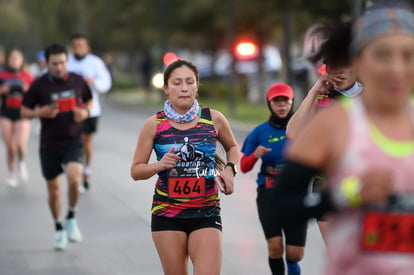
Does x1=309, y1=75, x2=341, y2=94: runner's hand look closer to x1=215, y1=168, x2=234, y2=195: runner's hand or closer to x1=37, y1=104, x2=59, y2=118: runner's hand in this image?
x1=215, y1=168, x2=234, y2=195: runner's hand

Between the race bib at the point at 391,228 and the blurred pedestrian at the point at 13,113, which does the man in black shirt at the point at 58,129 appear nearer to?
the blurred pedestrian at the point at 13,113

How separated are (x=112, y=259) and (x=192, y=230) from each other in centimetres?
356

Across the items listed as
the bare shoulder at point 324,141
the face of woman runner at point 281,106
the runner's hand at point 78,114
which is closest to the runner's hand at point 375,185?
the bare shoulder at point 324,141

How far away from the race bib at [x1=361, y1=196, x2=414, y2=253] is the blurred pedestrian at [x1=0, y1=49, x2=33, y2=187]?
1193 cm

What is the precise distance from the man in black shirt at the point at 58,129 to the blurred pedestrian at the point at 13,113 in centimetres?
477

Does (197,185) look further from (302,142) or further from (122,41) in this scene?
(122,41)

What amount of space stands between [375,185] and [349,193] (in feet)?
0.32

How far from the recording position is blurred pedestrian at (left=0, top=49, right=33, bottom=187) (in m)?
14.6

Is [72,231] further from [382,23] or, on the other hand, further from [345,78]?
[382,23]

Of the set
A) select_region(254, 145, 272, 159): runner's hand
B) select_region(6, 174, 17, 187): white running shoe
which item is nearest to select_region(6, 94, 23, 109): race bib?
select_region(6, 174, 17, 187): white running shoe

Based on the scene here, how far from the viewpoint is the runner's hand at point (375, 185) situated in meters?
2.79

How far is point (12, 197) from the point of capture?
13.4 metres

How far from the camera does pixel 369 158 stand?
2.92m

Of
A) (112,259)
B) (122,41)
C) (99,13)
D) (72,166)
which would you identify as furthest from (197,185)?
(122,41)
